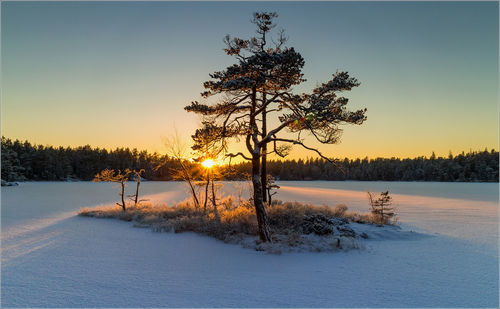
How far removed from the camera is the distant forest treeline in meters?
74.2

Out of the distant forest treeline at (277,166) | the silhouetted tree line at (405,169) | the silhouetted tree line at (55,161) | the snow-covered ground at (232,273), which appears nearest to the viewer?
the snow-covered ground at (232,273)

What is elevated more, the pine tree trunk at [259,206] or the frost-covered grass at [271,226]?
the pine tree trunk at [259,206]

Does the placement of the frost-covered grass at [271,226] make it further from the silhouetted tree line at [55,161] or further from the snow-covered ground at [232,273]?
the silhouetted tree line at [55,161]

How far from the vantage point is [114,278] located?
6664 millimetres

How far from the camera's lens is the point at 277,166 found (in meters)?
126

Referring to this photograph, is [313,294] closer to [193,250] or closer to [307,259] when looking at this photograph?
[307,259]

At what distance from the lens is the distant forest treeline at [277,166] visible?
74250 millimetres

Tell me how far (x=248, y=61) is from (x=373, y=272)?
7.93 metres

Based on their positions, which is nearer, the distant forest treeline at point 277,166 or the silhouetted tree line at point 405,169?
the distant forest treeline at point 277,166

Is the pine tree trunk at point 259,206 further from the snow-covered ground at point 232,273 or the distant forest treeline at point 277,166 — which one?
the distant forest treeline at point 277,166

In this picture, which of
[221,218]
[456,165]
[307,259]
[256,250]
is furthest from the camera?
[456,165]

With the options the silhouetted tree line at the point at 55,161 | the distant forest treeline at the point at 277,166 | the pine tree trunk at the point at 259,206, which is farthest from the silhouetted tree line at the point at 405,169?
the pine tree trunk at the point at 259,206

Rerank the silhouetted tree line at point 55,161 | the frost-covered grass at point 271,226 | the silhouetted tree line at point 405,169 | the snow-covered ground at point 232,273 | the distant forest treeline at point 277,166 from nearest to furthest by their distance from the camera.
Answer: the snow-covered ground at point 232,273 → the frost-covered grass at point 271,226 → the silhouetted tree line at point 55,161 → the distant forest treeline at point 277,166 → the silhouetted tree line at point 405,169

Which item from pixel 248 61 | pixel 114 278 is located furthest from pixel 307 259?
pixel 248 61
